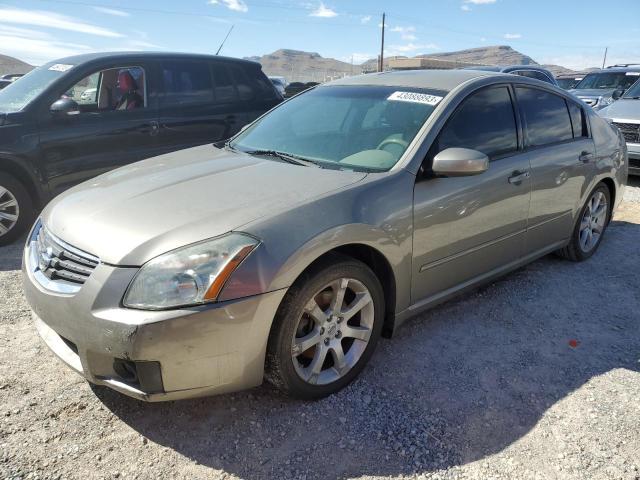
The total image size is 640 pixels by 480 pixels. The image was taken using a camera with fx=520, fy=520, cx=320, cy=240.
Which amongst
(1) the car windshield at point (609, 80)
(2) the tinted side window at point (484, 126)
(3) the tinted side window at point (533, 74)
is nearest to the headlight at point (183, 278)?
(2) the tinted side window at point (484, 126)

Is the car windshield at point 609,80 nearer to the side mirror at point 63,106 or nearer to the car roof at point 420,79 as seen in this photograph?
the car roof at point 420,79

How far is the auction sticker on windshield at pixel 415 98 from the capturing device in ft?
10.6

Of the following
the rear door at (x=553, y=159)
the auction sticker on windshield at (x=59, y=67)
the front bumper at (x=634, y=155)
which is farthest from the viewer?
the front bumper at (x=634, y=155)

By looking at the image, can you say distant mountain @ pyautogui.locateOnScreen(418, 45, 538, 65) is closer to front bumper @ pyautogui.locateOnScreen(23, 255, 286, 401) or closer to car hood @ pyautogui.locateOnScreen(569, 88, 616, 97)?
car hood @ pyautogui.locateOnScreen(569, 88, 616, 97)

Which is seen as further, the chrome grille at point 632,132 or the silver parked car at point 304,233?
the chrome grille at point 632,132

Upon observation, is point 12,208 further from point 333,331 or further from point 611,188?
point 611,188

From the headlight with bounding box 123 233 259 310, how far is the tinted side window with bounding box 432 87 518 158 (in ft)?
4.93

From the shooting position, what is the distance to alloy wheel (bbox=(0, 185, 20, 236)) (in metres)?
4.84

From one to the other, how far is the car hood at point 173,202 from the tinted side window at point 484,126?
0.73m

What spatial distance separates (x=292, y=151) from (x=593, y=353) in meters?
2.25

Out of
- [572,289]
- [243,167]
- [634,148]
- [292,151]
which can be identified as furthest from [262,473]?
[634,148]

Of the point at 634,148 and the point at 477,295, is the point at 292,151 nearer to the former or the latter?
the point at 477,295

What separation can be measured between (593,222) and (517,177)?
1.71 m

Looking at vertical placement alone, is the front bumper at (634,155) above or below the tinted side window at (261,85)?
below
